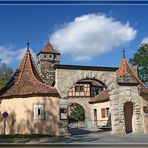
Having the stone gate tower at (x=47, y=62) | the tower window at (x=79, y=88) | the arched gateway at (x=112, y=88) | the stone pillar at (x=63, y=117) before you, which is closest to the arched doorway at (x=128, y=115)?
the arched gateway at (x=112, y=88)

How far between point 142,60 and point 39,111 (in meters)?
24.8

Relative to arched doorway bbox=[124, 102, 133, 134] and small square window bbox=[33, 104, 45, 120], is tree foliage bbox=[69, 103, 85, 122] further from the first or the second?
small square window bbox=[33, 104, 45, 120]

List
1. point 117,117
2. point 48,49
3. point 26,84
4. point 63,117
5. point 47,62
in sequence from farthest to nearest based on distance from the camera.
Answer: point 48,49
point 47,62
point 117,117
point 26,84
point 63,117

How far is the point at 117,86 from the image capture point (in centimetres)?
2267

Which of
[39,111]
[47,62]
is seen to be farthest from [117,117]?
[47,62]

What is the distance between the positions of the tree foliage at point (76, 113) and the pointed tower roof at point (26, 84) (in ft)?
65.0

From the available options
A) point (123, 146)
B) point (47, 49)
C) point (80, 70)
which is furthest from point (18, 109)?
point (47, 49)

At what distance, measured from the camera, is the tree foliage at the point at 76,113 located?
139 ft

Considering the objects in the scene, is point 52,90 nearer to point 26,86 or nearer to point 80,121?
point 26,86

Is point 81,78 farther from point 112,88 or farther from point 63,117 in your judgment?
point 63,117

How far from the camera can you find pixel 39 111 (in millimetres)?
20281

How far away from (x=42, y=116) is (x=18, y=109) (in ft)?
6.16

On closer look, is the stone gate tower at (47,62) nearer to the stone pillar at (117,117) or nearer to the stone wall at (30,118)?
the stone pillar at (117,117)

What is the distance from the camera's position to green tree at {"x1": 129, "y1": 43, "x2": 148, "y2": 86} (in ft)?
132
